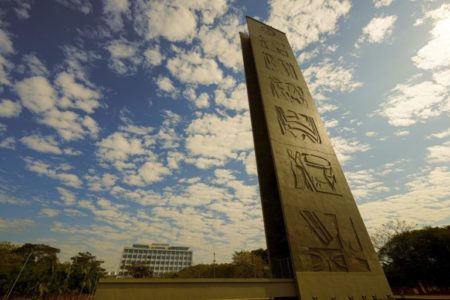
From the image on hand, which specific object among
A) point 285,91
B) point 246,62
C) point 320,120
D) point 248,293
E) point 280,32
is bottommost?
point 248,293

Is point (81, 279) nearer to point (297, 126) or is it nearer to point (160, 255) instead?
point (297, 126)

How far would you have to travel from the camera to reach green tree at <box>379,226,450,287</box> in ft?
93.6

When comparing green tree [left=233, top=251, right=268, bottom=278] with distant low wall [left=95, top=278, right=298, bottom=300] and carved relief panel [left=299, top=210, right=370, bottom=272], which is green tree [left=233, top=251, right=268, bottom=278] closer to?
carved relief panel [left=299, top=210, right=370, bottom=272]

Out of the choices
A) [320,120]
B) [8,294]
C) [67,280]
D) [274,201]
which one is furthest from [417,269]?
[8,294]

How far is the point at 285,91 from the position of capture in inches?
813

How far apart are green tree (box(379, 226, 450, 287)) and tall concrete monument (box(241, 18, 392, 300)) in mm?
22305

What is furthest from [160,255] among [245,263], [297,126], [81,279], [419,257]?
[297,126]

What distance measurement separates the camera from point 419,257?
3042 centimetres

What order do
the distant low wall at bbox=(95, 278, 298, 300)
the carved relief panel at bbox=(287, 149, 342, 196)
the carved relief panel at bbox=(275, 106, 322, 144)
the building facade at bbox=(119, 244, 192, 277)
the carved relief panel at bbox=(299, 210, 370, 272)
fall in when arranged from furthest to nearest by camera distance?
the building facade at bbox=(119, 244, 192, 277), the carved relief panel at bbox=(275, 106, 322, 144), the carved relief panel at bbox=(287, 149, 342, 196), the carved relief panel at bbox=(299, 210, 370, 272), the distant low wall at bbox=(95, 278, 298, 300)

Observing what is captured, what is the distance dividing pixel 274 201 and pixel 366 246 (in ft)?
21.4

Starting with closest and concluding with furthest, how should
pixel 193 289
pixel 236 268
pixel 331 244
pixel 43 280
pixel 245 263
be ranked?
pixel 193 289 → pixel 331 244 → pixel 43 280 → pixel 245 263 → pixel 236 268

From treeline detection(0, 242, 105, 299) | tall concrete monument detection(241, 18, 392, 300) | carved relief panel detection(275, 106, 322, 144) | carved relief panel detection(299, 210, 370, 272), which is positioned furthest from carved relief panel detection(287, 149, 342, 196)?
treeline detection(0, 242, 105, 299)

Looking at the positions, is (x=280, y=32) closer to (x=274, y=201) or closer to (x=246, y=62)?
(x=246, y=62)

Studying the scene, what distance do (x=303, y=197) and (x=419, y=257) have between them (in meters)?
27.9
